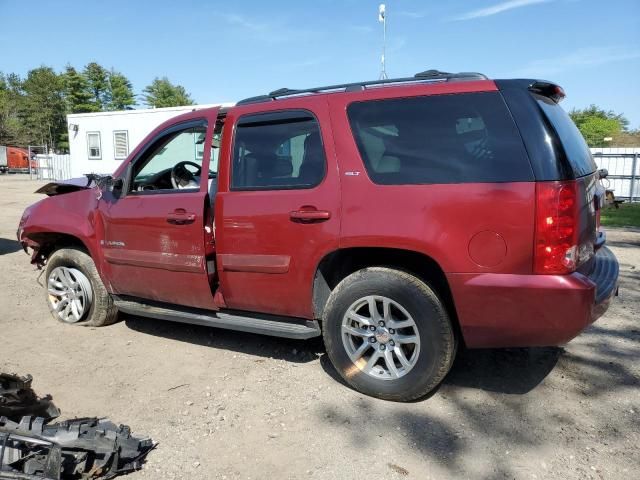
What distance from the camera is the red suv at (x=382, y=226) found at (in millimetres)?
2811

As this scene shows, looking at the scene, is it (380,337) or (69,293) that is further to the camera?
(69,293)

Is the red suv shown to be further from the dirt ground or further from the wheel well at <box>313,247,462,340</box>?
the dirt ground

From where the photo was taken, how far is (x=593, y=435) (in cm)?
287

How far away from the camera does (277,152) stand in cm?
371

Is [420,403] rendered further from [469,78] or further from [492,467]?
[469,78]

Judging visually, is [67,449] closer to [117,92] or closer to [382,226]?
[382,226]

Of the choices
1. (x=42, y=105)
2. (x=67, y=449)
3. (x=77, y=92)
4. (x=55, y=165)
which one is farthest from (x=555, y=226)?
(x=42, y=105)

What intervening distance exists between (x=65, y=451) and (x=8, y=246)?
7.99m

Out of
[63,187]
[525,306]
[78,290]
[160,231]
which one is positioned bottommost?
[78,290]

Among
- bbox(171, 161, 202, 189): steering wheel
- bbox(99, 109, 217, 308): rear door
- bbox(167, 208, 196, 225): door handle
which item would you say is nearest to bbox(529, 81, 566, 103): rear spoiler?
bbox(99, 109, 217, 308): rear door

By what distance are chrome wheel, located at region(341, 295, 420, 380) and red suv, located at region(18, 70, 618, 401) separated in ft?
0.04

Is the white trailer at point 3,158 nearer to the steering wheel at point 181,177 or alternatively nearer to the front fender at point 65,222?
the front fender at point 65,222

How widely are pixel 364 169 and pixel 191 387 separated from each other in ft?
6.45

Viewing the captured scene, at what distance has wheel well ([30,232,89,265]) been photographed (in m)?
4.94
